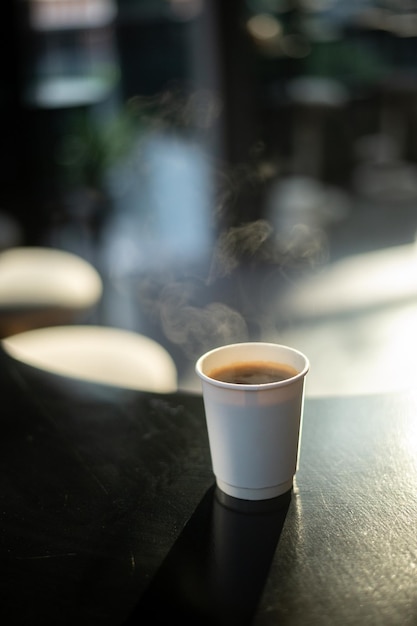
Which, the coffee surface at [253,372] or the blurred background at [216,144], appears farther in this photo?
the blurred background at [216,144]

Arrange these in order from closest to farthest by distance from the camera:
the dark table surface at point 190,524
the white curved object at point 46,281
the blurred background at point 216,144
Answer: the dark table surface at point 190,524 → the white curved object at point 46,281 → the blurred background at point 216,144

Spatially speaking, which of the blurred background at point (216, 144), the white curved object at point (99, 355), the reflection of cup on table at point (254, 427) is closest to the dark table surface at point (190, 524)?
the reflection of cup on table at point (254, 427)

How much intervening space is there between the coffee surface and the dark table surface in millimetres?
117

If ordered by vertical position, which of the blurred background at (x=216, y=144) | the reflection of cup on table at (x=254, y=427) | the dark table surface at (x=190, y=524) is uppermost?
the reflection of cup on table at (x=254, y=427)

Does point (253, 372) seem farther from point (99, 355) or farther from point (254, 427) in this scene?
point (99, 355)

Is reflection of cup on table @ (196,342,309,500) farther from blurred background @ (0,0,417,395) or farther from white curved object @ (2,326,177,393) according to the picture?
blurred background @ (0,0,417,395)

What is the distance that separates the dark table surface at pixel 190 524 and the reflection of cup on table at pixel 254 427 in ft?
0.08

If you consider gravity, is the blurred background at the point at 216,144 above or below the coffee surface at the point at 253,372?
below

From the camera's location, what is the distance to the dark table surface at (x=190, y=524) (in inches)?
26.2

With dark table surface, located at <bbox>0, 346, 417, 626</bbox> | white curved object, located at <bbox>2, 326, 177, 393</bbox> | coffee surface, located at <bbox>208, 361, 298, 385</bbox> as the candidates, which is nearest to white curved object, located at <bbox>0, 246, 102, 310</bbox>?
white curved object, located at <bbox>2, 326, 177, 393</bbox>

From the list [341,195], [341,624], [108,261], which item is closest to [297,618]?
[341,624]

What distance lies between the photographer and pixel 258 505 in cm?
80

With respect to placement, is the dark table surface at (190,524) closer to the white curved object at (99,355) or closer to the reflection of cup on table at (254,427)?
the reflection of cup on table at (254,427)

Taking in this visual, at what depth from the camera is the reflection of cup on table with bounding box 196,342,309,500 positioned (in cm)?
77
